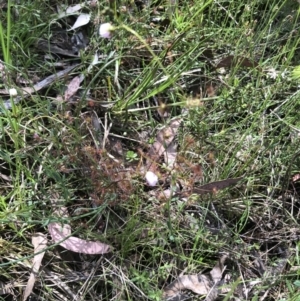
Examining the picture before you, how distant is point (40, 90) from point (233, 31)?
27.2 inches

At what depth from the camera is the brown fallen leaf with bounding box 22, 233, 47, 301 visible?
58.3 inches

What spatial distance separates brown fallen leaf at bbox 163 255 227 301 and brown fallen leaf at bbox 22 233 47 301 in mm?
368

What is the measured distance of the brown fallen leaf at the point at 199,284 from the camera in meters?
1.56

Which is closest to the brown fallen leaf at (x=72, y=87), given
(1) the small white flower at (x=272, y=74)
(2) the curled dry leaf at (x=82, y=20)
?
(2) the curled dry leaf at (x=82, y=20)

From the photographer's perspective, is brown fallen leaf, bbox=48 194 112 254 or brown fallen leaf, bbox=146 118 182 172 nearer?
brown fallen leaf, bbox=48 194 112 254

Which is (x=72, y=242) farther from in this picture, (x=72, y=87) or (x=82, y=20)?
(x=82, y=20)

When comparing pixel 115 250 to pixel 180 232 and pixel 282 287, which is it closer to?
pixel 180 232

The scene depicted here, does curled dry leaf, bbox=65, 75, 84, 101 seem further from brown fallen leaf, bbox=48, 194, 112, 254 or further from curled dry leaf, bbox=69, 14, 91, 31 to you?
brown fallen leaf, bbox=48, 194, 112, 254

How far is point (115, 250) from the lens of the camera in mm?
1575

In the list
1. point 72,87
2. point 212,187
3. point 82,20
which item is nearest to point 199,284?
point 212,187

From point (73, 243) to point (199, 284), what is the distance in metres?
0.39

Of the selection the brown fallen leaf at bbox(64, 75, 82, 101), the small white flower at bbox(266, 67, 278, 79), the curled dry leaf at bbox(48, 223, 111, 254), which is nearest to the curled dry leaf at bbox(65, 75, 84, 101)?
the brown fallen leaf at bbox(64, 75, 82, 101)

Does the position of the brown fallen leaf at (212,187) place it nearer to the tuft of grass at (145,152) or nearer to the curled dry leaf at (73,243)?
the tuft of grass at (145,152)

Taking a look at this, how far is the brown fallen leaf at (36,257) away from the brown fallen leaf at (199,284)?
368mm
